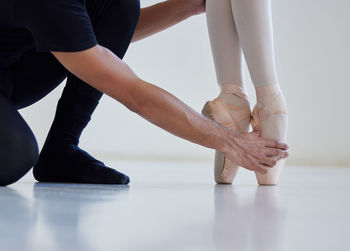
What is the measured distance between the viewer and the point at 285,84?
4.22 meters

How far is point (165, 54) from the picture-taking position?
4.48 meters

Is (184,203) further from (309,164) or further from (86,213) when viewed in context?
(309,164)

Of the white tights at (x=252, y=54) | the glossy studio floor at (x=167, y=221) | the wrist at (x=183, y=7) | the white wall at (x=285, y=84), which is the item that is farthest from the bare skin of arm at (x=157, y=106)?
the white wall at (x=285, y=84)

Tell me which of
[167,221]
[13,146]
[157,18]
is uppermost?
[157,18]

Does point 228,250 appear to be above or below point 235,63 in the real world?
below

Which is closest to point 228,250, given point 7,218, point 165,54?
point 7,218

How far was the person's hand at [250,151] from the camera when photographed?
135 cm

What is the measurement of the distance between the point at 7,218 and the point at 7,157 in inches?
24.7

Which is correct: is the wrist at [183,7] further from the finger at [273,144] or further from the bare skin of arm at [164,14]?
the finger at [273,144]

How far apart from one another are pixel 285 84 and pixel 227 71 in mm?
2661

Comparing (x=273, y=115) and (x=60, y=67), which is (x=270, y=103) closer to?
(x=273, y=115)

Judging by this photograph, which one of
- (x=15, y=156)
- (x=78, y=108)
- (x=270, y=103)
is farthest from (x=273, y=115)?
(x=15, y=156)

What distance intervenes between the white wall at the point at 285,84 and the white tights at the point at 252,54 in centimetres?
253

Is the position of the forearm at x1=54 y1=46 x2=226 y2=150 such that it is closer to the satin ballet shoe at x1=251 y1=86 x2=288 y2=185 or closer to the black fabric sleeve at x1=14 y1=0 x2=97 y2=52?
the black fabric sleeve at x1=14 y1=0 x2=97 y2=52
